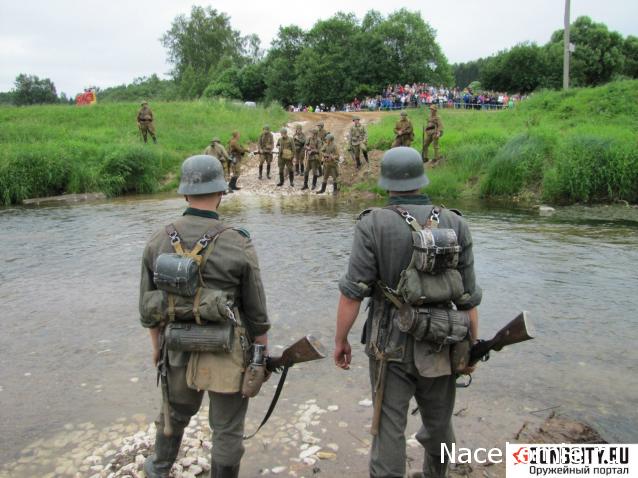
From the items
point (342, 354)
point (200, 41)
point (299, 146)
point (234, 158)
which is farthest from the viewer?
point (200, 41)

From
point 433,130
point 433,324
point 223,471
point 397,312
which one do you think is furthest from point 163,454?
point 433,130

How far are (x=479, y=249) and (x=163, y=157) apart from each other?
14.8 metres

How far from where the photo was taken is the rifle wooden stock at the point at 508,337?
2.68m

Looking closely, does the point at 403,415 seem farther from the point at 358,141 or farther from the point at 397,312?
the point at 358,141

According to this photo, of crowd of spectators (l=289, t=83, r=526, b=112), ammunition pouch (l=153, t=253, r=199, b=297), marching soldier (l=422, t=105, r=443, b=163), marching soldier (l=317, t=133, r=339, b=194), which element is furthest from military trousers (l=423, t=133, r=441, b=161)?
crowd of spectators (l=289, t=83, r=526, b=112)

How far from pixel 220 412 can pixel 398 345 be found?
999mm

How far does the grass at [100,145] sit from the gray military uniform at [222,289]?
16696mm

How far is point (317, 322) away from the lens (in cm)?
609

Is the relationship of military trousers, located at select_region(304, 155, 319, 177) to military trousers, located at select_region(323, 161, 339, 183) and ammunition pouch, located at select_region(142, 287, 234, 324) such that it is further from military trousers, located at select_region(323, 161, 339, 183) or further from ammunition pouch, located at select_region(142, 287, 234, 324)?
ammunition pouch, located at select_region(142, 287, 234, 324)

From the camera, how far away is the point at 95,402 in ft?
14.2

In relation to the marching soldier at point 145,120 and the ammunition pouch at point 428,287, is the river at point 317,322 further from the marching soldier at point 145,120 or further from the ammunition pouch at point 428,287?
the marching soldier at point 145,120

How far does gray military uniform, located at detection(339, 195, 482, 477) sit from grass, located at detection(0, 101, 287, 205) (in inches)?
681

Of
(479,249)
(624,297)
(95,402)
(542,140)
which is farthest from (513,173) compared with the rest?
(95,402)

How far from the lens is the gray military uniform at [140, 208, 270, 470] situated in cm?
286
